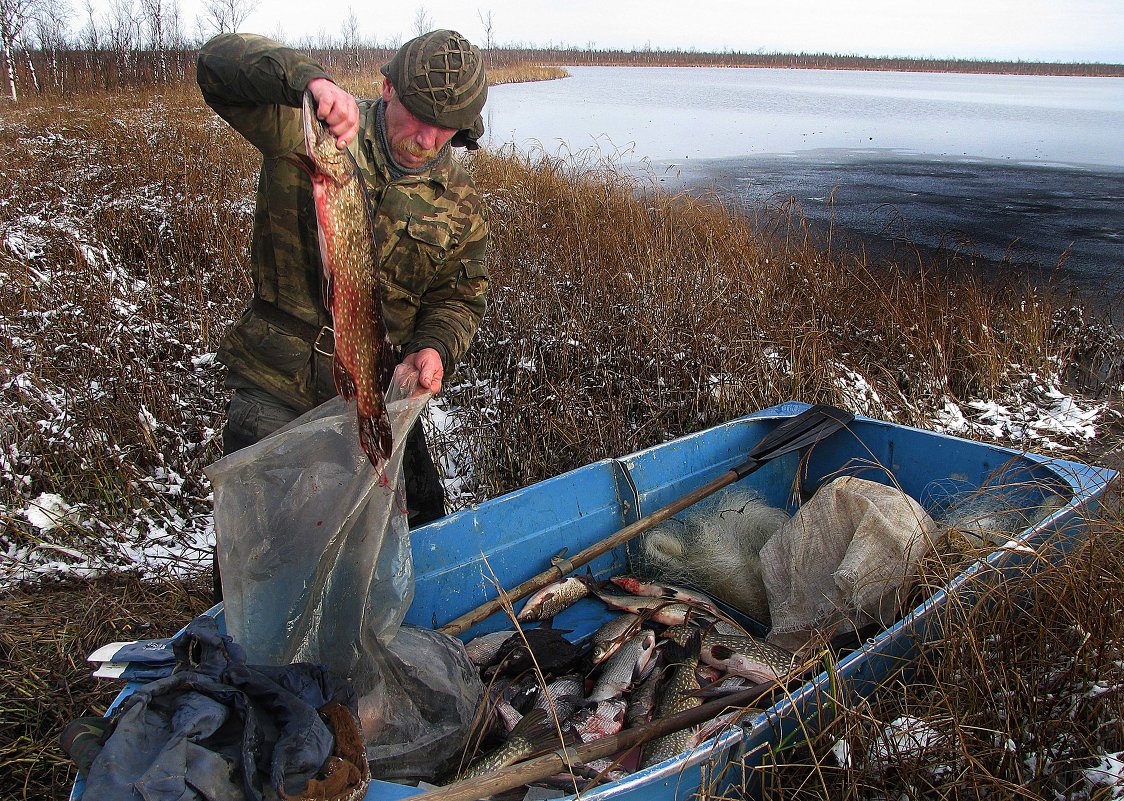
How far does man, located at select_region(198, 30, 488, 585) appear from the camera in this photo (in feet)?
7.97

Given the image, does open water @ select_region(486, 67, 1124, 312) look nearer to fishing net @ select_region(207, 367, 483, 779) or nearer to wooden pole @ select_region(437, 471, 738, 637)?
wooden pole @ select_region(437, 471, 738, 637)

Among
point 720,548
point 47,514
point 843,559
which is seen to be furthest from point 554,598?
point 47,514

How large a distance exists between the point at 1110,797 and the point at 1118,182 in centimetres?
1672

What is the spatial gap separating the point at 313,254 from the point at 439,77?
2.33 feet

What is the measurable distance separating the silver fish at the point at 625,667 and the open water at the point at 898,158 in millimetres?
4809

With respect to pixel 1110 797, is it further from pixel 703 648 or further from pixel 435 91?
pixel 435 91

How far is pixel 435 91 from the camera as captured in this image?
2428 millimetres

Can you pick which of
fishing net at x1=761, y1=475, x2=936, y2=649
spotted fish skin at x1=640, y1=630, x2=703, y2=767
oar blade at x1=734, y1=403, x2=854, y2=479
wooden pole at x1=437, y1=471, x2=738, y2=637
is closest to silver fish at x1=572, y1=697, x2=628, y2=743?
spotted fish skin at x1=640, y1=630, x2=703, y2=767

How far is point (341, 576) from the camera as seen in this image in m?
2.33

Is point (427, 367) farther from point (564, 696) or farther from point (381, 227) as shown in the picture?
point (564, 696)

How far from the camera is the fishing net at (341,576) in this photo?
213cm

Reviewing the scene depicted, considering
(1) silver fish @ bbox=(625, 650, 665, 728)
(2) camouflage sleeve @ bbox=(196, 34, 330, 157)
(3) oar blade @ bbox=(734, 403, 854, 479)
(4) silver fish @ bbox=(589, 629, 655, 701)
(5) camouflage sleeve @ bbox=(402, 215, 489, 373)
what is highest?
(2) camouflage sleeve @ bbox=(196, 34, 330, 157)

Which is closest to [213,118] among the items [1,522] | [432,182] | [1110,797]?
[1,522]

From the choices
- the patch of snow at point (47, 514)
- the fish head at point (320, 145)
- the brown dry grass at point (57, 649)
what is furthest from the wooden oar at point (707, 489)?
the patch of snow at point (47, 514)
